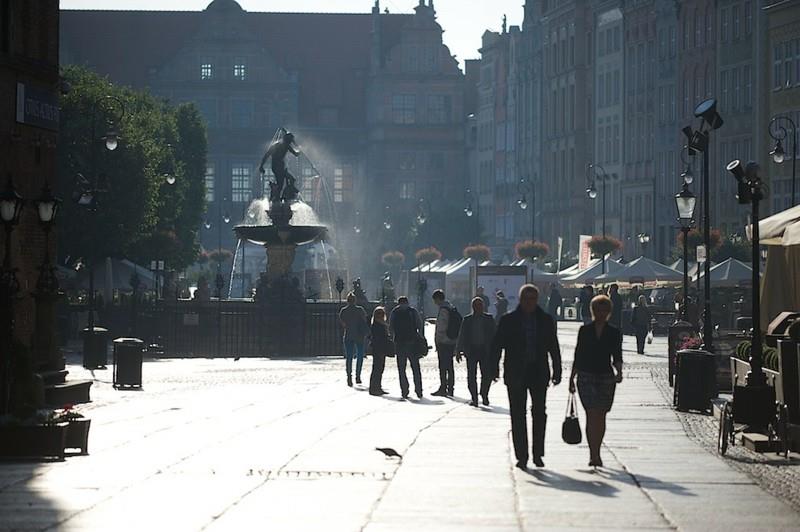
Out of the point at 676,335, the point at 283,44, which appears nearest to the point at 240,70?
the point at 283,44

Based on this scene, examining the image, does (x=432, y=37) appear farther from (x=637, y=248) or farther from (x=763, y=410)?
(x=763, y=410)

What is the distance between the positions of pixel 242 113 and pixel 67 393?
13834 cm

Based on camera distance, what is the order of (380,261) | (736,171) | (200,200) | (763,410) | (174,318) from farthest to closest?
(380,261), (200,200), (174,318), (736,171), (763,410)

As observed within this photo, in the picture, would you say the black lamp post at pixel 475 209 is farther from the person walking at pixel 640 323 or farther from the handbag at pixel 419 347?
the handbag at pixel 419 347

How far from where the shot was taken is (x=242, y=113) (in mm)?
166750

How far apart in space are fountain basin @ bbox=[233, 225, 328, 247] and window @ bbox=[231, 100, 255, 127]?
11033 centimetres

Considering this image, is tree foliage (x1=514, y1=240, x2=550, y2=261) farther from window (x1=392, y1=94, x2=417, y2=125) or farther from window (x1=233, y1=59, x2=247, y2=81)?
window (x1=392, y1=94, x2=417, y2=125)

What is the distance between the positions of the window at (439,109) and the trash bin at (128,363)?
438 feet

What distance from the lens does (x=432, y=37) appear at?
162 metres

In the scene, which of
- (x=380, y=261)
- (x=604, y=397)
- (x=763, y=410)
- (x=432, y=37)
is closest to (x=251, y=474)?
(x=604, y=397)

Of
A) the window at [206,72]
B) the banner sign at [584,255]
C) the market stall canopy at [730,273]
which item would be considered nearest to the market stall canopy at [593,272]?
the banner sign at [584,255]

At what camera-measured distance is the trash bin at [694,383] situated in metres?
27.4

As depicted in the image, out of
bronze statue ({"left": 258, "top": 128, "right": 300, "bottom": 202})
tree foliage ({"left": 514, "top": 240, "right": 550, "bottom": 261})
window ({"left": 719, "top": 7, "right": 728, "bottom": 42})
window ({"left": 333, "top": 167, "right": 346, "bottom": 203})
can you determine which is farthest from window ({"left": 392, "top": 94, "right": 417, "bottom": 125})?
bronze statue ({"left": 258, "top": 128, "right": 300, "bottom": 202})

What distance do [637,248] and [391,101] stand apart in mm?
64341
